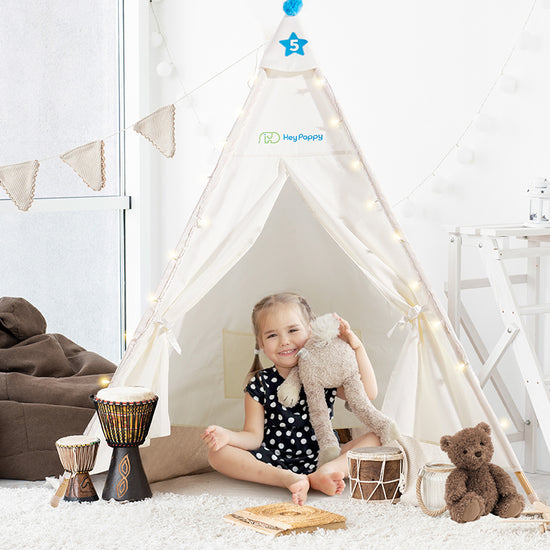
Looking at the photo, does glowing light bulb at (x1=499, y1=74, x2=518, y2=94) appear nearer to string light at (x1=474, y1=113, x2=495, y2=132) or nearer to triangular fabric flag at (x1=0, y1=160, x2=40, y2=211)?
string light at (x1=474, y1=113, x2=495, y2=132)

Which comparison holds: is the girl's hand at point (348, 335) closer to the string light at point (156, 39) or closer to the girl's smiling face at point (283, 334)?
the girl's smiling face at point (283, 334)

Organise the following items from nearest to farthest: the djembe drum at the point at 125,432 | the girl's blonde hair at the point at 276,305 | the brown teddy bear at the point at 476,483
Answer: the brown teddy bear at the point at 476,483, the djembe drum at the point at 125,432, the girl's blonde hair at the point at 276,305

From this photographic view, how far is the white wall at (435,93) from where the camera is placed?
311cm

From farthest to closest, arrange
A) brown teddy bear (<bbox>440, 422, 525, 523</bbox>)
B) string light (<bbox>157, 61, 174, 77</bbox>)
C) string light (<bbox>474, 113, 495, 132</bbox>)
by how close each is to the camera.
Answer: string light (<bbox>157, 61, 174, 77</bbox>) → string light (<bbox>474, 113, 495, 132</bbox>) → brown teddy bear (<bbox>440, 422, 525, 523</bbox>)

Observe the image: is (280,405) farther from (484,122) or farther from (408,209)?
(484,122)

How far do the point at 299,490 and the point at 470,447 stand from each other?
52cm

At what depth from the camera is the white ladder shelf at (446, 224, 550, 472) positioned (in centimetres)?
266

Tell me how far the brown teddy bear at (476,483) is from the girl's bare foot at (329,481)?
0.36 meters

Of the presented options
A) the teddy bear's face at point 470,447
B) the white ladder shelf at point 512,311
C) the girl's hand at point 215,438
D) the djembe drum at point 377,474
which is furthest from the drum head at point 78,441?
the white ladder shelf at point 512,311

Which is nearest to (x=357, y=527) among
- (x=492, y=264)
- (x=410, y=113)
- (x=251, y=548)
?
(x=251, y=548)

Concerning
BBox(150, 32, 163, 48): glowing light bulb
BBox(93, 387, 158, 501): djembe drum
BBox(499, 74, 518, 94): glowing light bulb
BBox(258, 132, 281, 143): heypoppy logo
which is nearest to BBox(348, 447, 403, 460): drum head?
BBox(93, 387, 158, 501): djembe drum

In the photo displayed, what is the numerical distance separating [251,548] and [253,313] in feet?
3.11

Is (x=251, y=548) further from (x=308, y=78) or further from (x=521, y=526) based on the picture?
(x=308, y=78)

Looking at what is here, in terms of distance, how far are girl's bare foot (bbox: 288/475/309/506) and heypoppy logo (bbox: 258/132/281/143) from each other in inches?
40.0
